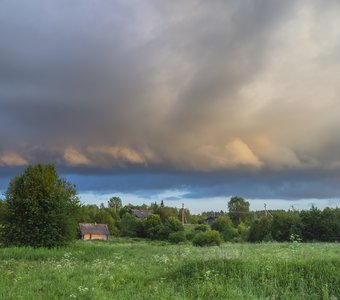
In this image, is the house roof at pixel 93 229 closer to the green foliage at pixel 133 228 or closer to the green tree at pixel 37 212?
the green foliage at pixel 133 228

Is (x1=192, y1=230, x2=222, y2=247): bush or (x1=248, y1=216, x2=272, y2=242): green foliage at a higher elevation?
(x1=248, y1=216, x2=272, y2=242): green foliage

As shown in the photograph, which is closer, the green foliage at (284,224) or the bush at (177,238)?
the green foliage at (284,224)

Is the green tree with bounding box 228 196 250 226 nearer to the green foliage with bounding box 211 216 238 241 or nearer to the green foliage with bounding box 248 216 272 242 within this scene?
the green foliage with bounding box 211 216 238 241

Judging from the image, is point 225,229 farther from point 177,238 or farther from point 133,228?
point 133,228

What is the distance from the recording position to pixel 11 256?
27.1 m

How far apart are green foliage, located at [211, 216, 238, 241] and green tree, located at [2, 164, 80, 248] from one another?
55.6 m

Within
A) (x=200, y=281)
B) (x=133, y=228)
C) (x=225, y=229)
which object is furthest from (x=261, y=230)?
(x=200, y=281)

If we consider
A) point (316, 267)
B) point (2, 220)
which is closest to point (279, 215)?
point (2, 220)

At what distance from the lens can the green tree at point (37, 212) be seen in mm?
35344

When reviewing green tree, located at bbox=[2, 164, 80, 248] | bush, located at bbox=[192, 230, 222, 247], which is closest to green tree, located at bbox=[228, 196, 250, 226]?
bush, located at bbox=[192, 230, 222, 247]

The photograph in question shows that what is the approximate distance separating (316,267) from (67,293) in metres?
8.12

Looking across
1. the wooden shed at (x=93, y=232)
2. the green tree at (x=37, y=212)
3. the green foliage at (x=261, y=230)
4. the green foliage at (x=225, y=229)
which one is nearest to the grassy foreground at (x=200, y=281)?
the green tree at (x=37, y=212)

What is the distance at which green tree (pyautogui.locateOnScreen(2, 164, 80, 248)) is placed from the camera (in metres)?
35.3

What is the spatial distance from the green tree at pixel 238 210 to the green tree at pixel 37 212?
358 ft
